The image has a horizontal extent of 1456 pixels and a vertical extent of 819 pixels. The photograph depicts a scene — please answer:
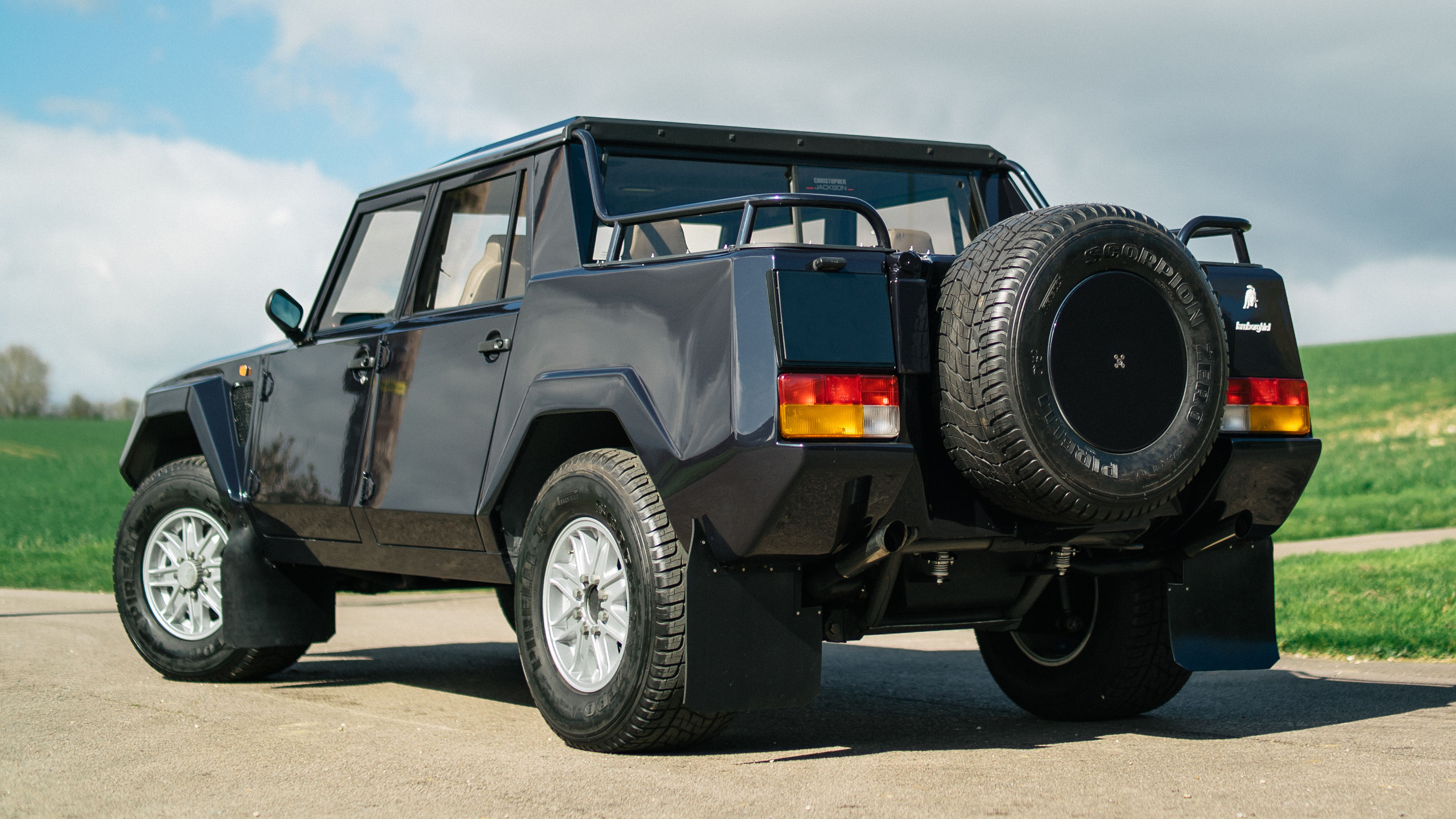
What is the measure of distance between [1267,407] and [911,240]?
5.00ft

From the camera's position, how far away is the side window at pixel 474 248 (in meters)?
5.17

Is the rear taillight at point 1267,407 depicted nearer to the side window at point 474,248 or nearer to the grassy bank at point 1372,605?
the grassy bank at point 1372,605

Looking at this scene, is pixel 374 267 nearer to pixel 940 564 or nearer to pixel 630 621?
pixel 630 621

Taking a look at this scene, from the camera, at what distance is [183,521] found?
259 inches

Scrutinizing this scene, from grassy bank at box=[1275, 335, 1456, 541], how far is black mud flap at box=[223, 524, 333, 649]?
13.3 m

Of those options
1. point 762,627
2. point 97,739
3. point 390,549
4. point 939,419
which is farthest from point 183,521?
point 939,419

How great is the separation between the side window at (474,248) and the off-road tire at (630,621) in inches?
38.7

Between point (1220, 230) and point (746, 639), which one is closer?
point (746, 639)

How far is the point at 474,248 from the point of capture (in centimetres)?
543

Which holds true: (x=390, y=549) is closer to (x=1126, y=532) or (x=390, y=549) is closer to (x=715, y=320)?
(x=715, y=320)

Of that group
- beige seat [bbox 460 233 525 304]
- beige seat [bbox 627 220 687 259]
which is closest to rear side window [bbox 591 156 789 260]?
beige seat [bbox 627 220 687 259]

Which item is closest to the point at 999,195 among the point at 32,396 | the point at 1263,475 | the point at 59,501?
the point at 1263,475

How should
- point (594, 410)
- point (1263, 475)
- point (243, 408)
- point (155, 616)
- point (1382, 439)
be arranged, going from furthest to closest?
point (1382, 439) < point (155, 616) < point (243, 408) < point (1263, 475) < point (594, 410)

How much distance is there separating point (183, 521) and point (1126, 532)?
445 centimetres
